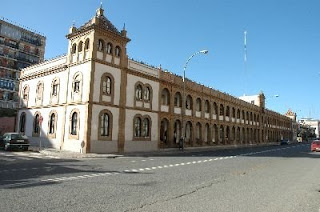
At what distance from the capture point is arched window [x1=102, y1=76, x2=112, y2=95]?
2771 cm

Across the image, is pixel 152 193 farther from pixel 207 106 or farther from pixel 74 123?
pixel 207 106

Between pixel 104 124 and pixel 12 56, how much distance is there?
176 ft

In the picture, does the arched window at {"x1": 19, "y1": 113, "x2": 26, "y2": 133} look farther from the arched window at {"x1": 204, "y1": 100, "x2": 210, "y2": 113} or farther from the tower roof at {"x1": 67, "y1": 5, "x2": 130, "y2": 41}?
the arched window at {"x1": 204, "y1": 100, "x2": 210, "y2": 113}

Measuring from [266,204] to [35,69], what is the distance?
109 ft

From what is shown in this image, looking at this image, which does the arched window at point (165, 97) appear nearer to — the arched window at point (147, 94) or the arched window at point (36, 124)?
the arched window at point (147, 94)

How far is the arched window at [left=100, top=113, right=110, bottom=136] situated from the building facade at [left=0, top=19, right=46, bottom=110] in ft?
151

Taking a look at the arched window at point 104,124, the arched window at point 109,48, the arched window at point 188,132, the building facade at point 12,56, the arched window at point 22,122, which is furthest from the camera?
the building facade at point 12,56

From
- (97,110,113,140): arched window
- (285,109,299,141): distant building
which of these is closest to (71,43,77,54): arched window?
(97,110,113,140): arched window

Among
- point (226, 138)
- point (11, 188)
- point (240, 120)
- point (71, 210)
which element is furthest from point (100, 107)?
point (240, 120)

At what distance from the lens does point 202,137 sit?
140 feet

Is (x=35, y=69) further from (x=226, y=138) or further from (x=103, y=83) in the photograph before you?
(x=226, y=138)

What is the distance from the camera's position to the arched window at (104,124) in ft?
89.2

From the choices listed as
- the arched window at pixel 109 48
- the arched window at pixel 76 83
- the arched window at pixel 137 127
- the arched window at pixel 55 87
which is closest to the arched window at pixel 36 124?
the arched window at pixel 55 87

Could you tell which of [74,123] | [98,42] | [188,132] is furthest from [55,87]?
[188,132]
